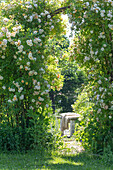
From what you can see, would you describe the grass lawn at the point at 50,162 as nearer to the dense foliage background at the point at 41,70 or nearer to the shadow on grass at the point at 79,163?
the shadow on grass at the point at 79,163

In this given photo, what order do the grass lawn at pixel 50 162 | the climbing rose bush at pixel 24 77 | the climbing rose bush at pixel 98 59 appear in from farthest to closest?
the climbing rose bush at pixel 24 77 → the climbing rose bush at pixel 98 59 → the grass lawn at pixel 50 162

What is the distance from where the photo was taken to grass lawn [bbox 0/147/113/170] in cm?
377

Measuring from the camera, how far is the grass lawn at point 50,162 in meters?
3.77

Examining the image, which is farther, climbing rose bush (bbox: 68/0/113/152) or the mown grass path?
climbing rose bush (bbox: 68/0/113/152)

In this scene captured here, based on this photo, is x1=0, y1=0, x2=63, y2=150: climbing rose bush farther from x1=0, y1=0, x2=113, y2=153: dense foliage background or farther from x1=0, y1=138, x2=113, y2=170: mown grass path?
x1=0, y1=138, x2=113, y2=170: mown grass path

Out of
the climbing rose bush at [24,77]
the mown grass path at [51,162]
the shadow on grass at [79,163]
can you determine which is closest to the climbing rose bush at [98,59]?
the shadow on grass at [79,163]

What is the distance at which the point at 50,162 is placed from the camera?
4172 millimetres

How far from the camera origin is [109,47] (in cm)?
479

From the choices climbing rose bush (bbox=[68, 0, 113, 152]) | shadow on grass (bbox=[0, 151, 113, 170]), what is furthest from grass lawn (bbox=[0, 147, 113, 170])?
climbing rose bush (bbox=[68, 0, 113, 152])

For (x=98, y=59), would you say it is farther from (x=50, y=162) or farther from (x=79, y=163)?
(x=50, y=162)

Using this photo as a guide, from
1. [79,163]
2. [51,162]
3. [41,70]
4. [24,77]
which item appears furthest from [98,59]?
[51,162]

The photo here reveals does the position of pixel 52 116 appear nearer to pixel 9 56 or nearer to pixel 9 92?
pixel 9 92

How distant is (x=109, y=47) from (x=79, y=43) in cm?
87

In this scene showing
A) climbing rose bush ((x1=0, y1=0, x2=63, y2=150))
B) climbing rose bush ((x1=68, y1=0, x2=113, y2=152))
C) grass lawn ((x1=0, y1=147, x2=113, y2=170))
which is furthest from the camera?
climbing rose bush ((x1=0, y1=0, x2=63, y2=150))
